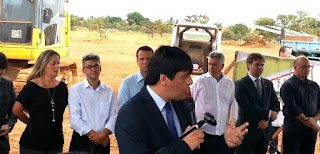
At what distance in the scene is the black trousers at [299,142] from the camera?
247 inches

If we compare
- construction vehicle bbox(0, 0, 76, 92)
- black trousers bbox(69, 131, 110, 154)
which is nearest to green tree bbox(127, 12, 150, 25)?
construction vehicle bbox(0, 0, 76, 92)

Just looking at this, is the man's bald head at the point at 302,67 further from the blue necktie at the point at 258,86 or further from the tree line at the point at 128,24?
the tree line at the point at 128,24

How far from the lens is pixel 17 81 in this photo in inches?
437

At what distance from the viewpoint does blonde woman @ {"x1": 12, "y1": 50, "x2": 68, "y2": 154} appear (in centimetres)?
465

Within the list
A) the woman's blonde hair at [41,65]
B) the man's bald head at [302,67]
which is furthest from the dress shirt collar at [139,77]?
the man's bald head at [302,67]

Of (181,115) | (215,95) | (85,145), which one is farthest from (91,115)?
(181,115)

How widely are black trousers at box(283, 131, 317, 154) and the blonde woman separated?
3.12 meters

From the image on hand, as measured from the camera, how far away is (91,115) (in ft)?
15.6

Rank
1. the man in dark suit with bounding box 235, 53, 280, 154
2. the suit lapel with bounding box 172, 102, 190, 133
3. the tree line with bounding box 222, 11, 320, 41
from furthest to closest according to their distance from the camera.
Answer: the tree line with bounding box 222, 11, 320, 41 < the man in dark suit with bounding box 235, 53, 280, 154 < the suit lapel with bounding box 172, 102, 190, 133

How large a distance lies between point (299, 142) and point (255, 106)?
2.90 ft

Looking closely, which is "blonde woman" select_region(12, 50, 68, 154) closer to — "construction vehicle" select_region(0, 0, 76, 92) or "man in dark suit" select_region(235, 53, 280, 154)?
"man in dark suit" select_region(235, 53, 280, 154)

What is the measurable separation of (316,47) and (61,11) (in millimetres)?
8817

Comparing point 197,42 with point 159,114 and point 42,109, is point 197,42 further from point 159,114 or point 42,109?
point 159,114

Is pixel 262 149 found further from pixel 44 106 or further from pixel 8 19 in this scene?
pixel 8 19
